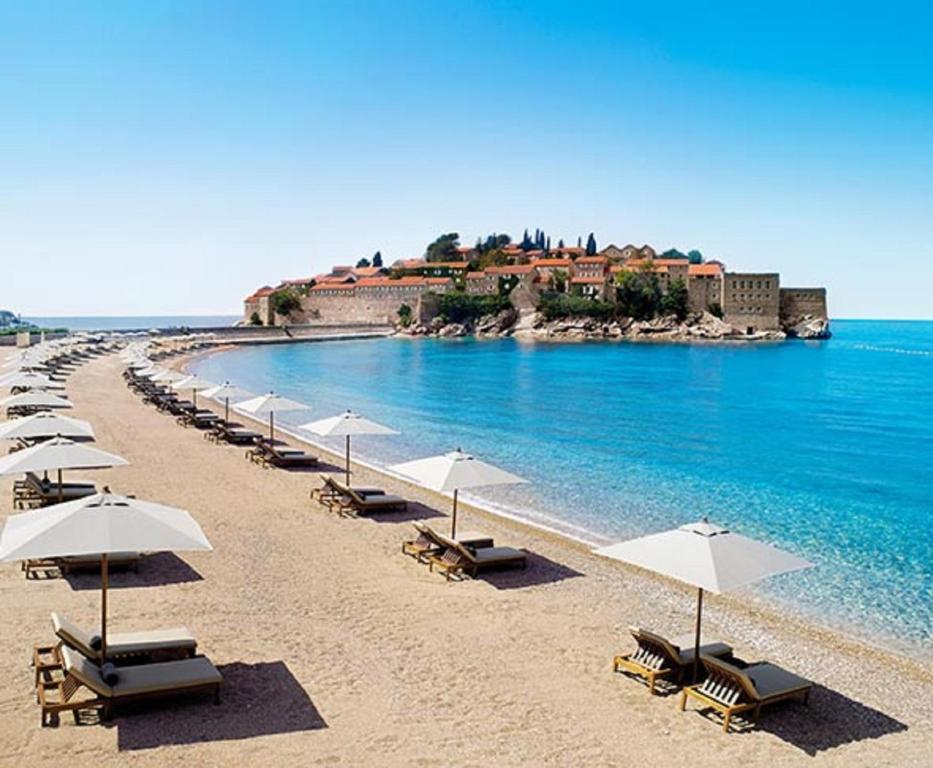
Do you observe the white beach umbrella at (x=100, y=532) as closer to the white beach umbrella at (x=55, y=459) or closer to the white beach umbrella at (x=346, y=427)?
the white beach umbrella at (x=55, y=459)

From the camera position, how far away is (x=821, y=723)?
7.98 m

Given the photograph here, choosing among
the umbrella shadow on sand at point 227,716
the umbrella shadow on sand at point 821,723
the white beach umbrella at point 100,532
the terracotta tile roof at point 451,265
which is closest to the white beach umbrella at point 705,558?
the umbrella shadow on sand at point 821,723

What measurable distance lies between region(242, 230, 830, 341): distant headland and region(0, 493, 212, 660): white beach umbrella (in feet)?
383

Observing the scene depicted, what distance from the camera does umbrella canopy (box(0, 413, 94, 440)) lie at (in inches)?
593

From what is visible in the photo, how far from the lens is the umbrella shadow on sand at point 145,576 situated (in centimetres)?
1104

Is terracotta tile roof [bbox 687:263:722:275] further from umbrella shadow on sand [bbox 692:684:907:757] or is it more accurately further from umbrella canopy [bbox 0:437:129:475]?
umbrella shadow on sand [bbox 692:684:907:757]

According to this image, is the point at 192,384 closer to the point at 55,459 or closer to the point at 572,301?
the point at 55,459

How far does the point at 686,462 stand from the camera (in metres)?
26.1

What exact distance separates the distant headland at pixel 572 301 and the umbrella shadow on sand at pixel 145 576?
11290 centimetres

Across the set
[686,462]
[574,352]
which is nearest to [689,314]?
[574,352]

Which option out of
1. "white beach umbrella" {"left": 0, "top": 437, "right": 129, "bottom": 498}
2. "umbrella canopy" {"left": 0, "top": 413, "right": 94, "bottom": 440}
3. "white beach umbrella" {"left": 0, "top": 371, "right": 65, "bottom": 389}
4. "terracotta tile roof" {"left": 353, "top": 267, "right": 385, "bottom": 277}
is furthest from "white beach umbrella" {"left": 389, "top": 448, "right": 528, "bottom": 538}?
"terracotta tile roof" {"left": 353, "top": 267, "right": 385, "bottom": 277}

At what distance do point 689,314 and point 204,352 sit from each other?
71884 millimetres

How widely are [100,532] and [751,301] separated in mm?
122760

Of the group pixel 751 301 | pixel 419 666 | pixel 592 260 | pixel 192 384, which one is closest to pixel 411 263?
pixel 592 260
